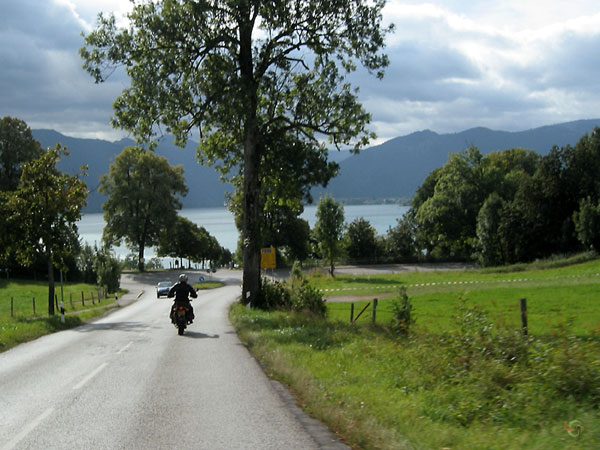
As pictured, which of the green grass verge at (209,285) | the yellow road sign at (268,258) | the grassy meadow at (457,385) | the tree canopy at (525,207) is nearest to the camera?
the grassy meadow at (457,385)

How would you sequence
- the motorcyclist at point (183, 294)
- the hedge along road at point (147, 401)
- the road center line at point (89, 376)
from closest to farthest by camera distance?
1. the hedge along road at point (147, 401)
2. the road center line at point (89, 376)
3. the motorcyclist at point (183, 294)

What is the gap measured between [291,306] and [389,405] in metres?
17.3

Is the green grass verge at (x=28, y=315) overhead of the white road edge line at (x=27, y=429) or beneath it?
beneath

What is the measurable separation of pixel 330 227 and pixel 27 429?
57.3 meters

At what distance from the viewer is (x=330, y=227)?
63.8 m

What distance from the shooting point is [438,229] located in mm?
79250

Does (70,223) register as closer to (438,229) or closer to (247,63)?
(247,63)

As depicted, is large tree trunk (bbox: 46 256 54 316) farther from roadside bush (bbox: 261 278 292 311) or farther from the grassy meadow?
the grassy meadow

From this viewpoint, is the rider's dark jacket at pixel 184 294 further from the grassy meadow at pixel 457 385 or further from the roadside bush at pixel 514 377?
the roadside bush at pixel 514 377

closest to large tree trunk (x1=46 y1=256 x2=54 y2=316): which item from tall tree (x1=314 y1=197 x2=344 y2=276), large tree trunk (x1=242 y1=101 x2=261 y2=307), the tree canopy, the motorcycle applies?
large tree trunk (x1=242 y1=101 x2=261 y2=307)

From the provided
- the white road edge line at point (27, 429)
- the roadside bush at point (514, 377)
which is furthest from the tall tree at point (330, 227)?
the white road edge line at point (27, 429)

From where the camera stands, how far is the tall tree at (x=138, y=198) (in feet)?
254

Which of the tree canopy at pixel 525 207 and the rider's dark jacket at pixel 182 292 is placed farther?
the tree canopy at pixel 525 207

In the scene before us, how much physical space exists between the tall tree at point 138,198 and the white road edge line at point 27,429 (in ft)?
236
